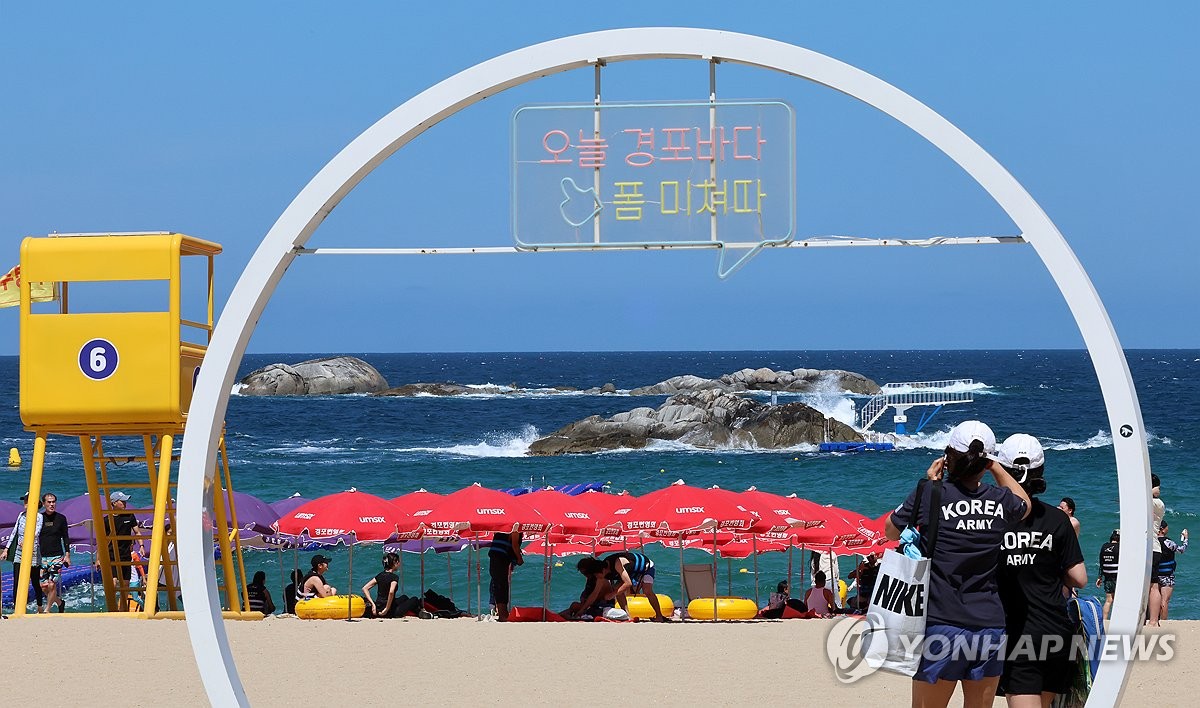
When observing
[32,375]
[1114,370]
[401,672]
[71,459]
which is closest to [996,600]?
[1114,370]

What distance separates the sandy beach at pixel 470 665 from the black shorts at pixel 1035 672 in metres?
3.65

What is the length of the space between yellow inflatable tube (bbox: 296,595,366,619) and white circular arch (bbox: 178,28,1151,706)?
9498 millimetres

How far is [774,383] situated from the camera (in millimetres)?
99312

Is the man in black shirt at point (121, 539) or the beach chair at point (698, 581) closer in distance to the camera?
the man in black shirt at point (121, 539)

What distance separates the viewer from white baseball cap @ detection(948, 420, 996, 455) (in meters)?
6.39

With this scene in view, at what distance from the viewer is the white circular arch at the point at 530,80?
705cm

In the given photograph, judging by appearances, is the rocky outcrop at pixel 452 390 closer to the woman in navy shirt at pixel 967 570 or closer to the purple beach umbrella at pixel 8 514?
the purple beach umbrella at pixel 8 514

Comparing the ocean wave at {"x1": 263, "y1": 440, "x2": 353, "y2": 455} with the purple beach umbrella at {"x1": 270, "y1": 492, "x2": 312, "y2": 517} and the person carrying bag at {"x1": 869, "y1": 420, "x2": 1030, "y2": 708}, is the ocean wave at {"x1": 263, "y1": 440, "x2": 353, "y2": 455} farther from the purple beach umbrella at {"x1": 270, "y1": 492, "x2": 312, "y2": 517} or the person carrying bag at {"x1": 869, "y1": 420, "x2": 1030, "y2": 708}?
the person carrying bag at {"x1": 869, "y1": 420, "x2": 1030, "y2": 708}

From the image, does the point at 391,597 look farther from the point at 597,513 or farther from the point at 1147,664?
the point at 1147,664

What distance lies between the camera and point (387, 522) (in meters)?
17.5

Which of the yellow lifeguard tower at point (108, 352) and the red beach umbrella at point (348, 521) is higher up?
the yellow lifeguard tower at point (108, 352)

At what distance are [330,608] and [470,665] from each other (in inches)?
207

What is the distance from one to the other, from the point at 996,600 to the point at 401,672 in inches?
263

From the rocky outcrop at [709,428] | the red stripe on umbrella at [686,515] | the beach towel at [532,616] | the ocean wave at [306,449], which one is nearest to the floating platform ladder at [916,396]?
the rocky outcrop at [709,428]
